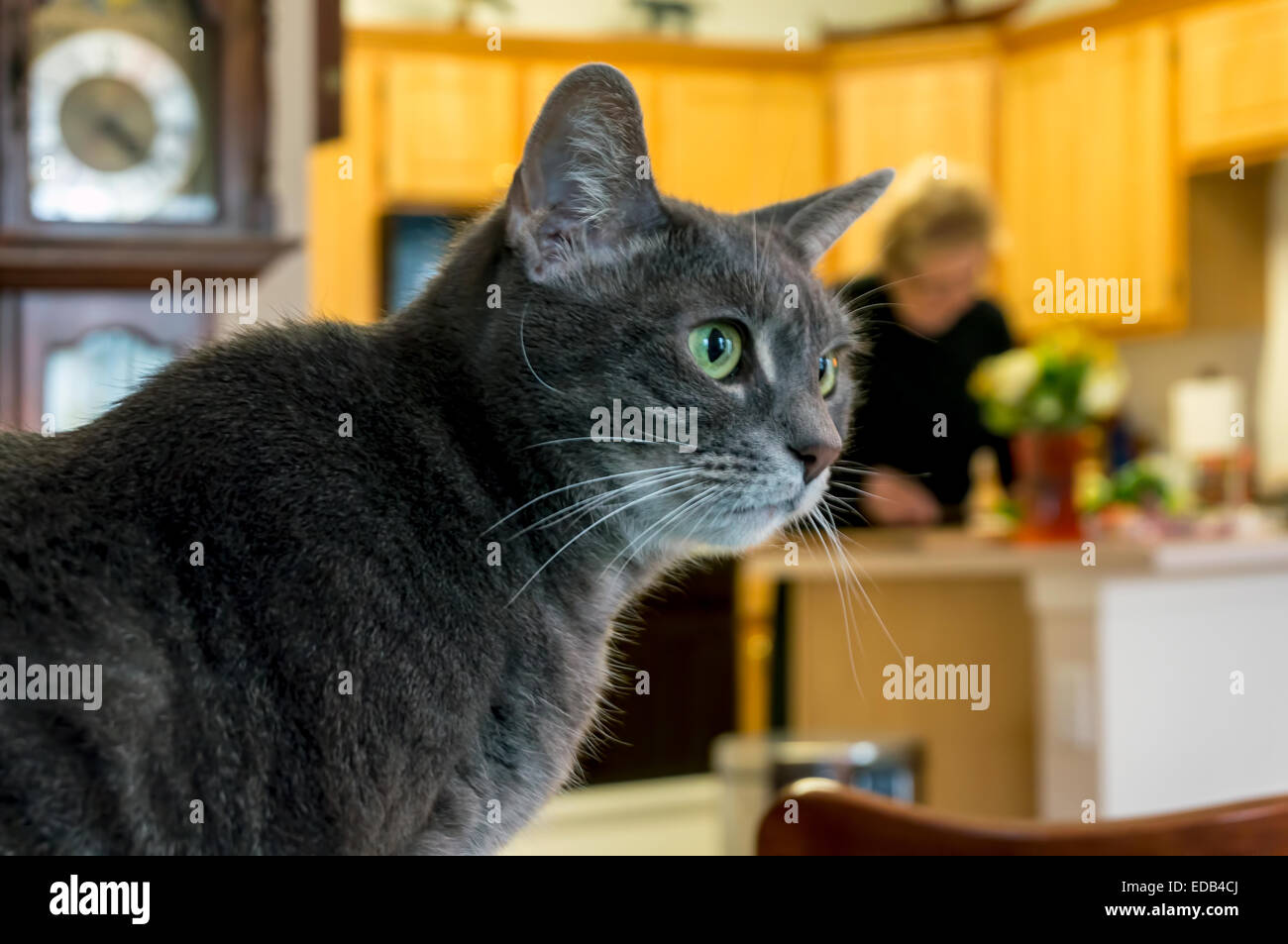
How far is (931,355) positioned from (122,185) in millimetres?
1812

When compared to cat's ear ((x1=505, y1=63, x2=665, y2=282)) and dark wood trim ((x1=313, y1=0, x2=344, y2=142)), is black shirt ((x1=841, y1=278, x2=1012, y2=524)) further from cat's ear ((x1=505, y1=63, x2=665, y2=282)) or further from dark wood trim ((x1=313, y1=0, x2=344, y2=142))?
cat's ear ((x1=505, y1=63, x2=665, y2=282))

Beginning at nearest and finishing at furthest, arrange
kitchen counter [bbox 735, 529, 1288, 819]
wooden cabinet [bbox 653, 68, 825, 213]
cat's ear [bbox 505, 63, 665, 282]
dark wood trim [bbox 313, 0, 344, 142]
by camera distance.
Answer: cat's ear [bbox 505, 63, 665, 282] < dark wood trim [bbox 313, 0, 344, 142] < kitchen counter [bbox 735, 529, 1288, 819] < wooden cabinet [bbox 653, 68, 825, 213]

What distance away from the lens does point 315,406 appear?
1.79 feet

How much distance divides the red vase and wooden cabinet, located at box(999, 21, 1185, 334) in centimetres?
193

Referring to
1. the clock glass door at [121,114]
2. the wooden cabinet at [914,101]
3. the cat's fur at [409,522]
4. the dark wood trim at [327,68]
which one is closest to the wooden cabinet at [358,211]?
the wooden cabinet at [914,101]

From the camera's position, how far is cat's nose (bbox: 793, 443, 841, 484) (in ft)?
2.14

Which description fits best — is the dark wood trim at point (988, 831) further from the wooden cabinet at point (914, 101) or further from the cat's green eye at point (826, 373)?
the wooden cabinet at point (914, 101)

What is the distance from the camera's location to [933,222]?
2.80 m

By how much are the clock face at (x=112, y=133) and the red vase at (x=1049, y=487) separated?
150 centimetres

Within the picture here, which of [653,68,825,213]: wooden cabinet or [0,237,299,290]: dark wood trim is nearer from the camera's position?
[0,237,299,290]: dark wood trim

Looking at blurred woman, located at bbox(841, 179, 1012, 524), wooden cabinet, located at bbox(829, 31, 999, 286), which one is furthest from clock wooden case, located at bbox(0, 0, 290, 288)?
wooden cabinet, located at bbox(829, 31, 999, 286)

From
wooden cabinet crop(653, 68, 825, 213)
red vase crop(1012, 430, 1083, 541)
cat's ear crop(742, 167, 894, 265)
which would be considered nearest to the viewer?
cat's ear crop(742, 167, 894, 265)

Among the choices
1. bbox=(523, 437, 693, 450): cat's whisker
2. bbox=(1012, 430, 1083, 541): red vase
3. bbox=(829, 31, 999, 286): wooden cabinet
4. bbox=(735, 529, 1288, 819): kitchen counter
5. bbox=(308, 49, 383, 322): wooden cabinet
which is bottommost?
bbox=(735, 529, 1288, 819): kitchen counter

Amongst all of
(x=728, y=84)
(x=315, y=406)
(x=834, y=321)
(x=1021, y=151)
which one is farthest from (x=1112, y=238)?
(x=315, y=406)
